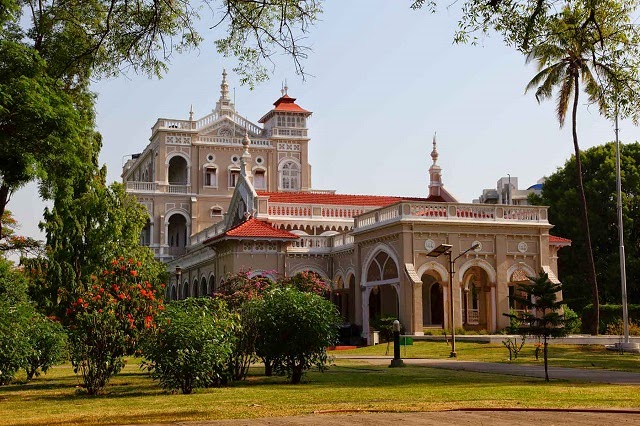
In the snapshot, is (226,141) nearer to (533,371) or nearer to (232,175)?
(232,175)

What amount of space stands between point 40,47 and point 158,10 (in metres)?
6.89

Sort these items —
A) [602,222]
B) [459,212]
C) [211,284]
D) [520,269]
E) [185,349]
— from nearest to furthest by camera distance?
[185,349], [459,212], [520,269], [211,284], [602,222]

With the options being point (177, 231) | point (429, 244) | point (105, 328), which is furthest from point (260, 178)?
point (105, 328)

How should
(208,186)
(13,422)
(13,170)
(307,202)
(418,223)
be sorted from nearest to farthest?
(13,422), (13,170), (418,223), (307,202), (208,186)

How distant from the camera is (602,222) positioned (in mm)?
53906

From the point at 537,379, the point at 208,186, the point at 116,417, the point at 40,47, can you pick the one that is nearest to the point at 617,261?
the point at 208,186

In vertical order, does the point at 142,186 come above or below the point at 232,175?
below

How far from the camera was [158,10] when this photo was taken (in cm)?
1396

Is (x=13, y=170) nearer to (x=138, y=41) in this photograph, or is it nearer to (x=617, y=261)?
(x=138, y=41)

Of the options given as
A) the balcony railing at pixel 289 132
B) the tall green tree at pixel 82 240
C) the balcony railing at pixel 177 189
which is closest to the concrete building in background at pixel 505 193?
the balcony railing at pixel 289 132

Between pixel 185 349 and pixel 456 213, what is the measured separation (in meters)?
23.1

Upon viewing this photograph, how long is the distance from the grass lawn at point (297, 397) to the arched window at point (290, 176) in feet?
154

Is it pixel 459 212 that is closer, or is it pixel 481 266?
pixel 459 212

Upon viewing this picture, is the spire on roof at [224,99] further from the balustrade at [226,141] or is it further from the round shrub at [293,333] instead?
the round shrub at [293,333]
